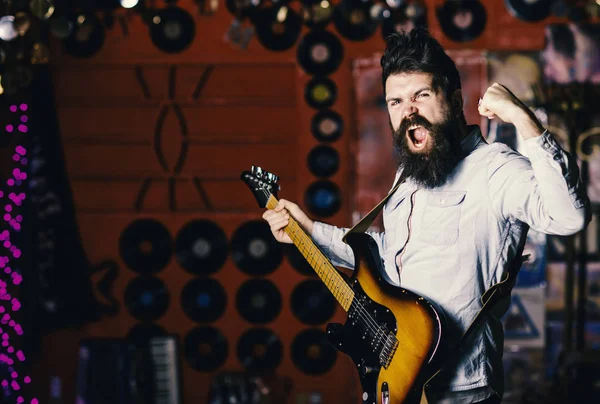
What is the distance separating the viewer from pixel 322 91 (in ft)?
17.5

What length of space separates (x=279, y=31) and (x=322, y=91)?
55cm

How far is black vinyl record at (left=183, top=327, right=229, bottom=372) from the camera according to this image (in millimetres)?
5449

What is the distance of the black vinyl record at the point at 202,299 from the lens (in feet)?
17.9

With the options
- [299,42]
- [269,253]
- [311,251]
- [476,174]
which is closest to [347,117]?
[299,42]

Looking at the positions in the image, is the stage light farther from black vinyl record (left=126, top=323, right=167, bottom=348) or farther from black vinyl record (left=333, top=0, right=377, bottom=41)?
black vinyl record (left=126, top=323, right=167, bottom=348)

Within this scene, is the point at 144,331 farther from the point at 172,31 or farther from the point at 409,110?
the point at 409,110

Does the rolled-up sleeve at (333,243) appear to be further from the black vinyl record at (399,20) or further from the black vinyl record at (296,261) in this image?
the black vinyl record at (399,20)

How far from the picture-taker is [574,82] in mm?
5160

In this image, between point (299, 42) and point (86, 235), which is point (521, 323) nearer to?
point (299, 42)

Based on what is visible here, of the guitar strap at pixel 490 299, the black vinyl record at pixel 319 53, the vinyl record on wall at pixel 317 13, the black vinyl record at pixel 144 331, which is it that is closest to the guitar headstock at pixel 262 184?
the guitar strap at pixel 490 299

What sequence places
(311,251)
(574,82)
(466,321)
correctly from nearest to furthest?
(466,321), (311,251), (574,82)

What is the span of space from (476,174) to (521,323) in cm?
352

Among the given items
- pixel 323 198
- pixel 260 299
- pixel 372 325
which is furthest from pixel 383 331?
pixel 260 299

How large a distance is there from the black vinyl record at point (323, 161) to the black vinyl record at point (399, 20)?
3.11 ft
